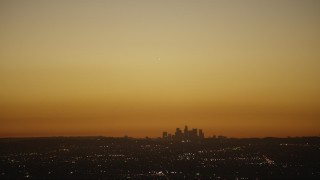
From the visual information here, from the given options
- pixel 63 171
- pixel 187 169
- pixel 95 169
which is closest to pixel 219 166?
pixel 187 169

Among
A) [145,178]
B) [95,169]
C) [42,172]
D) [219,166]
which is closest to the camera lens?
[145,178]

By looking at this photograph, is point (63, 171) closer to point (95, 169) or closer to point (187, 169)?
point (95, 169)

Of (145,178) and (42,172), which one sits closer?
(145,178)

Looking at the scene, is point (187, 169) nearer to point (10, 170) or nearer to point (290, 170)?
point (290, 170)

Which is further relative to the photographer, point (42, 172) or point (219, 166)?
point (219, 166)

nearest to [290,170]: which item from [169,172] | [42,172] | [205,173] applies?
[205,173]

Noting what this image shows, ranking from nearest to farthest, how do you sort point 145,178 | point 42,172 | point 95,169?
point 145,178 → point 42,172 → point 95,169

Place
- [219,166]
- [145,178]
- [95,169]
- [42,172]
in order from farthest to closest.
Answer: [219,166] < [95,169] < [42,172] < [145,178]

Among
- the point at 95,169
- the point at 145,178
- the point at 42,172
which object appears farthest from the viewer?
the point at 95,169
